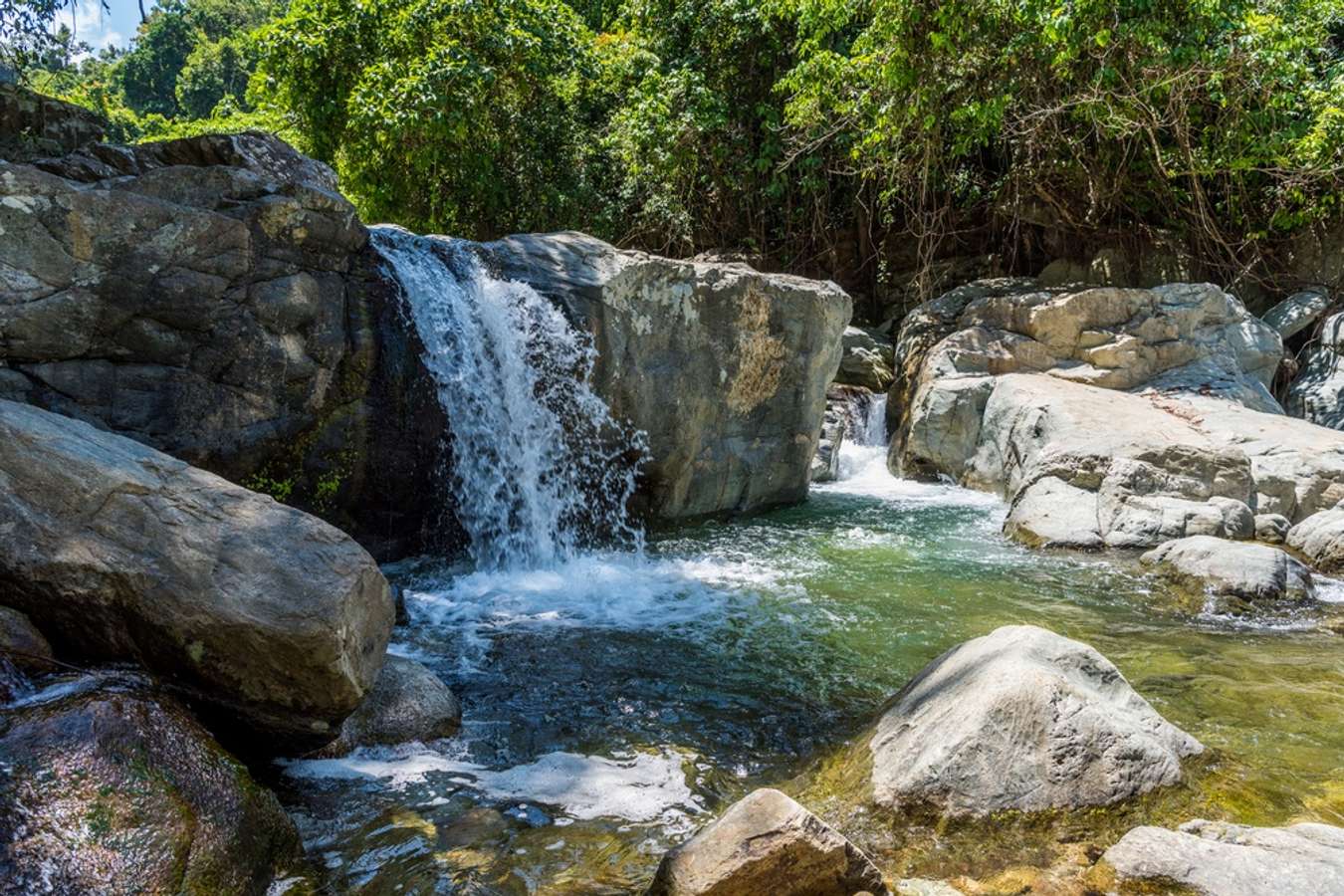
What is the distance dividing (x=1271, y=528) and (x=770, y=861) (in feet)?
23.3

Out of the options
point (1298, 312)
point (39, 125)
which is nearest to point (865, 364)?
point (1298, 312)

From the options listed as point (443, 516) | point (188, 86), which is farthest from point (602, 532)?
point (188, 86)

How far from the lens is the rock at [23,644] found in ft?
8.65

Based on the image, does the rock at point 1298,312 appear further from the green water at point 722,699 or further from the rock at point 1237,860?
the rock at point 1237,860

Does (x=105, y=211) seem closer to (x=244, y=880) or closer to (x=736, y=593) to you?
(x=244, y=880)

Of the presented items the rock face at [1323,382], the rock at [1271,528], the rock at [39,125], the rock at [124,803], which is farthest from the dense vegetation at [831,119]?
the rock at [124,803]

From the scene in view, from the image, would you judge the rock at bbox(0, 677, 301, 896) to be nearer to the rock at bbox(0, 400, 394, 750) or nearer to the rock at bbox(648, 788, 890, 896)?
the rock at bbox(0, 400, 394, 750)

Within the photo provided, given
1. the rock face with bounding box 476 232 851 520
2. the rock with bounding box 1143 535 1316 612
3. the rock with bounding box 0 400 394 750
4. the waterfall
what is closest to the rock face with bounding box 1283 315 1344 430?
the rock with bounding box 1143 535 1316 612

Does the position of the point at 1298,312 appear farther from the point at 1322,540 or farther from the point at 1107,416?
the point at 1322,540

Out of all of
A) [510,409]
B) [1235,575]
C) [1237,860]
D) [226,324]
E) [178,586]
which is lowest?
[1237,860]

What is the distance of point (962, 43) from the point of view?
35.9 ft

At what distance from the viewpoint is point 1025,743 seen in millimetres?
3137

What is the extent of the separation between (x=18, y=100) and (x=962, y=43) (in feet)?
31.9

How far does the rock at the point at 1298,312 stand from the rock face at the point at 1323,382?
27cm
